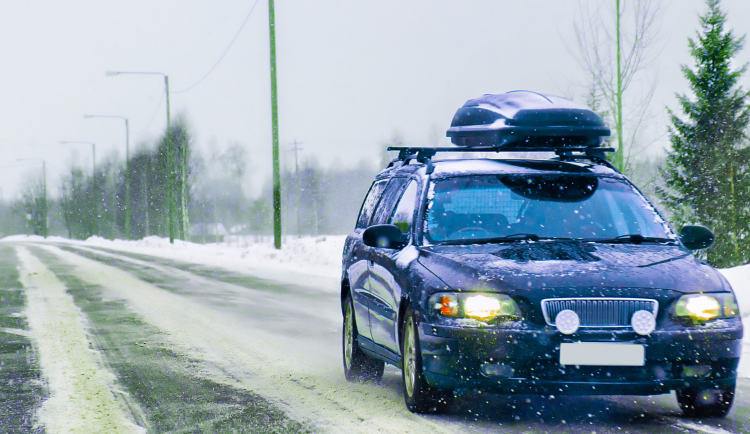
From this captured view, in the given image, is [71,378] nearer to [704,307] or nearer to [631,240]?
[631,240]

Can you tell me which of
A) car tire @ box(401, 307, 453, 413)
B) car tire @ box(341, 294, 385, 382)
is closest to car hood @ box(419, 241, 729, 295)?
car tire @ box(401, 307, 453, 413)

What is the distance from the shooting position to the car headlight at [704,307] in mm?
4883

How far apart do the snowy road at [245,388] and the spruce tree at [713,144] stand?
101 ft

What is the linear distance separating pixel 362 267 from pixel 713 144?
3678 cm

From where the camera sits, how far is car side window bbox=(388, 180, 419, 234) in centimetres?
620

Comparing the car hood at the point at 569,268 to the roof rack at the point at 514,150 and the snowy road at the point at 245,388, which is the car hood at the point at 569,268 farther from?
the roof rack at the point at 514,150

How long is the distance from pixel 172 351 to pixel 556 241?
4.47 meters

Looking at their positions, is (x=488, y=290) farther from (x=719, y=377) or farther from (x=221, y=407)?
(x=221, y=407)

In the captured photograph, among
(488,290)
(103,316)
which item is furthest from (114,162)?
(488,290)

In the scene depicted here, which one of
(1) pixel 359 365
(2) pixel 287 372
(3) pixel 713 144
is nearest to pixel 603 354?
(1) pixel 359 365

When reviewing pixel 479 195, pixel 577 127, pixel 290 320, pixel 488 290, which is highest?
pixel 577 127

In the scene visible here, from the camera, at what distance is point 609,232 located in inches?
235

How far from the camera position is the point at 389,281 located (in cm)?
589

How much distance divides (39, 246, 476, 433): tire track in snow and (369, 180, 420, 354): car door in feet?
1.50
